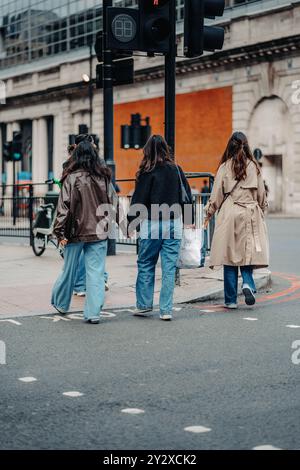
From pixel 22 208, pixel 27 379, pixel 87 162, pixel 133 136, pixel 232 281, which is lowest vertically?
pixel 27 379

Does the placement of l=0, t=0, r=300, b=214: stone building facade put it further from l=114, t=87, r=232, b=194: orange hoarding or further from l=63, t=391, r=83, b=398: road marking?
l=63, t=391, r=83, b=398: road marking

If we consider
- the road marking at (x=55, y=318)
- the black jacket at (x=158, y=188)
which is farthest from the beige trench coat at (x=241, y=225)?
the road marking at (x=55, y=318)

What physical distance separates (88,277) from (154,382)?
269 cm

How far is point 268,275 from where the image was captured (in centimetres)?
1067

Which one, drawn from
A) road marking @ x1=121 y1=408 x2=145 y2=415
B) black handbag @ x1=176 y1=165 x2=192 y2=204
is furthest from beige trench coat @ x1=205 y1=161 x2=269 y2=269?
road marking @ x1=121 y1=408 x2=145 y2=415

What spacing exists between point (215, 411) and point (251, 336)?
2474 millimetres

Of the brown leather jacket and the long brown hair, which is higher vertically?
the long brown hair

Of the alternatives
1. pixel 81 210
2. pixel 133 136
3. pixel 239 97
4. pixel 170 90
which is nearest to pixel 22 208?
pixel 133 136

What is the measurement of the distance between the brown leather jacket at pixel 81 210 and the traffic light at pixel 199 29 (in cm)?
263

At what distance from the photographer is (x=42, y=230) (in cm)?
1484

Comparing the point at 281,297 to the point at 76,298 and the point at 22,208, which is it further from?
the point at 22,208

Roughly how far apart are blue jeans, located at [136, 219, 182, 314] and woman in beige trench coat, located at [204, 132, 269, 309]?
0.72 metres

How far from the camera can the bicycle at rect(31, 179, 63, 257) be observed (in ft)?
48.3
